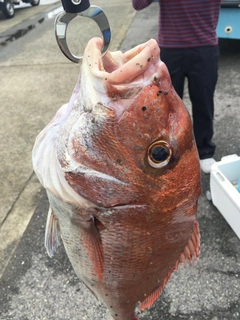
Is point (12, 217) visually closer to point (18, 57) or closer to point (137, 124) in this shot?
point (137, 124)

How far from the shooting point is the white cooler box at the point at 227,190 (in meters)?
2.48

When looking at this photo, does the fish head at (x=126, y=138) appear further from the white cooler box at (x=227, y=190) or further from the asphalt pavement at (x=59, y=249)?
the white cooler box at (x=227, y=190)

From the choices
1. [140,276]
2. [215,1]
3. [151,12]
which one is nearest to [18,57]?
[151,12]

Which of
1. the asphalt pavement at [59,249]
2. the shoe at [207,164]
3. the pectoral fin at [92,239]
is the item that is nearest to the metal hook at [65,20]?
the pectoral fin at [92,239]

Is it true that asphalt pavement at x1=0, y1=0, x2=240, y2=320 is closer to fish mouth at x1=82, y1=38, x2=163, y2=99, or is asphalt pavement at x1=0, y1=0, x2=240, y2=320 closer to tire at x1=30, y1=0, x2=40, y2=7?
fish mouth at x1=82, y1=38, x2=163, y2=99

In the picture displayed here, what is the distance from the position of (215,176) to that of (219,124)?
55.3 inches

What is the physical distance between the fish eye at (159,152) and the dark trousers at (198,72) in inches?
74.0

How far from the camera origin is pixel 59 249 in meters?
2.63

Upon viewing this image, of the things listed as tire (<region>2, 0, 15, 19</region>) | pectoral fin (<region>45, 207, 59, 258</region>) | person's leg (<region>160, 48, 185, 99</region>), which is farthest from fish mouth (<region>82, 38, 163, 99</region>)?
tire (<region>2, 0, 15, 19</region>)

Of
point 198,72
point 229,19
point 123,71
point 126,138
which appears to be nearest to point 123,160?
point 126,138

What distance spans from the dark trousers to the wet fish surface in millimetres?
1782

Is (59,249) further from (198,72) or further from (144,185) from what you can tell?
(144,185)

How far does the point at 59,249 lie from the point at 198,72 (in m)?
1.70

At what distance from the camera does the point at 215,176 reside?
2654 millimetres
